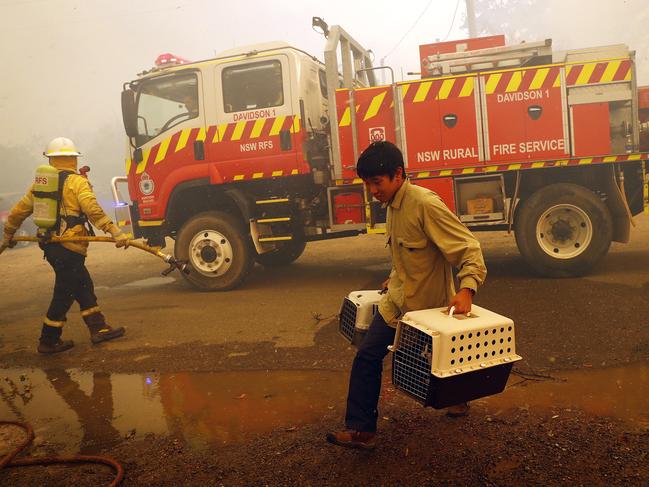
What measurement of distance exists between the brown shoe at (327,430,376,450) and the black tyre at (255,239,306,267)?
5826 mm

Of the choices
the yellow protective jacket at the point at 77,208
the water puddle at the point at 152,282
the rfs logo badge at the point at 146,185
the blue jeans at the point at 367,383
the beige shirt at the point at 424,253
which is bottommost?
the water puddle at the point at 152,282

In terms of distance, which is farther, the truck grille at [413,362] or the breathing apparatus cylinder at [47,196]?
the breathing apparatus cylinder at [47,196]

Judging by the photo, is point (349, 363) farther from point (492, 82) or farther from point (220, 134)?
point (220, 134)

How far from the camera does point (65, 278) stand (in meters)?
5.17

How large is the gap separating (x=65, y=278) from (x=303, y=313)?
7.47 ft

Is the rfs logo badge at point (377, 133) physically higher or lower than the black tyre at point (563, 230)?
higher

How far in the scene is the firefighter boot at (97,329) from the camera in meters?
5.25

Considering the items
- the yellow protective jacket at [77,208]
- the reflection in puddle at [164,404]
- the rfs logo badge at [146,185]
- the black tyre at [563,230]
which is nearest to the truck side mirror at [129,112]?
the rfs logo badge at [146,185]

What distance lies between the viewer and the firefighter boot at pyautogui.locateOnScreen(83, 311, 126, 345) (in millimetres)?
5246

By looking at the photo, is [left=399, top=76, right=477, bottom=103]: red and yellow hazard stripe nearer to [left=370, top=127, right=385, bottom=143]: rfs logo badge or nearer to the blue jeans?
[left=370, top=127, right=385, bottom=143]: rfs logo badge

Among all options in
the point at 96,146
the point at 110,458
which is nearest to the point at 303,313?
the point at 110,458

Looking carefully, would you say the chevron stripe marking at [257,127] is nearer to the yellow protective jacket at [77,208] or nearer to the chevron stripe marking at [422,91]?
the chevron stripe marking at [422,91]

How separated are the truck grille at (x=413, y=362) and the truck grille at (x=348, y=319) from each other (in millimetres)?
503

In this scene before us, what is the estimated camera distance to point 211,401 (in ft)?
12.3
